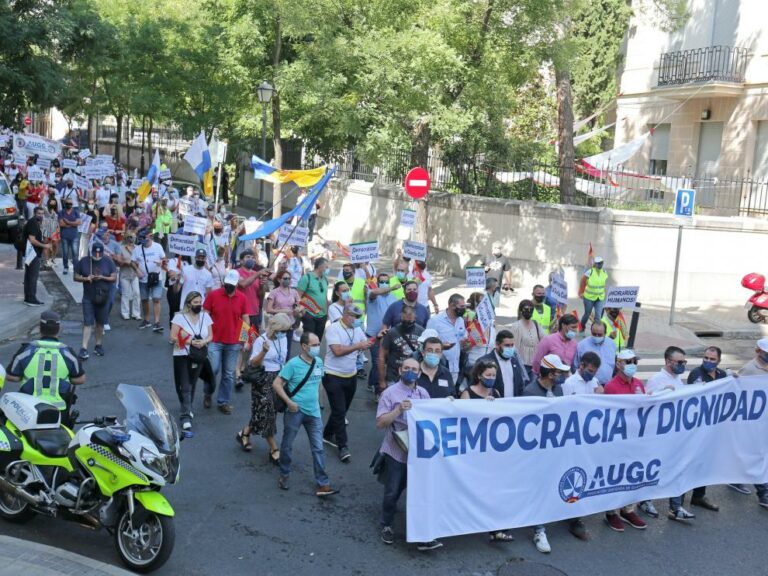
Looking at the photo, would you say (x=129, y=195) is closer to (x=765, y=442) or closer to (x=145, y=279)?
(x=145, y=279)

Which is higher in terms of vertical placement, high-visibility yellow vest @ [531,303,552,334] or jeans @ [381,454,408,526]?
high-visibility yellow vest @ [531,303,552,334]

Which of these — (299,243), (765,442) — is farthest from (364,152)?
(765,442)

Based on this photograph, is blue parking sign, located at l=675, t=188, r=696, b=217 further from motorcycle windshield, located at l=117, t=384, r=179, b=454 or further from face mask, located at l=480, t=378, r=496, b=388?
motorcycle windshield, located at l=117, t=384, r=179, b=454

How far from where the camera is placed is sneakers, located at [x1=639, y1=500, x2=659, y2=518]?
27.7 ft

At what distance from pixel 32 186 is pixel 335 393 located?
18.1 metres

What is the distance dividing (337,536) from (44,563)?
91.8 inches

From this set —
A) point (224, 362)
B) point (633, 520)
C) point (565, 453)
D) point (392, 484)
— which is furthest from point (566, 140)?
point (392, 484)

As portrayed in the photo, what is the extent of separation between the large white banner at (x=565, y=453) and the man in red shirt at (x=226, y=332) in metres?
3.86

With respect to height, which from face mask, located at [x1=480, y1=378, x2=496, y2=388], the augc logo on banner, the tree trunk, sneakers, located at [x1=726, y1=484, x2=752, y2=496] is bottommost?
sneakers, located at [x1=726, y1=484, x2=752, y2=496]

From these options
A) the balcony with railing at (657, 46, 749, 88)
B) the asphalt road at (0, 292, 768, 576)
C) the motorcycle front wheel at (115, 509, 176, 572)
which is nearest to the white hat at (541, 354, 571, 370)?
the asphalt road at (0, 292, 768, 576)

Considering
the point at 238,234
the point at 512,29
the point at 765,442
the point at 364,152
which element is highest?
the point at 512,29

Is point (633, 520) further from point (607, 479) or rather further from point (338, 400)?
point (338, 400)

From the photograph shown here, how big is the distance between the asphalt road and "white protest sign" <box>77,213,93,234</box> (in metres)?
9.72

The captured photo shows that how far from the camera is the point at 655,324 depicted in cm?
1831
